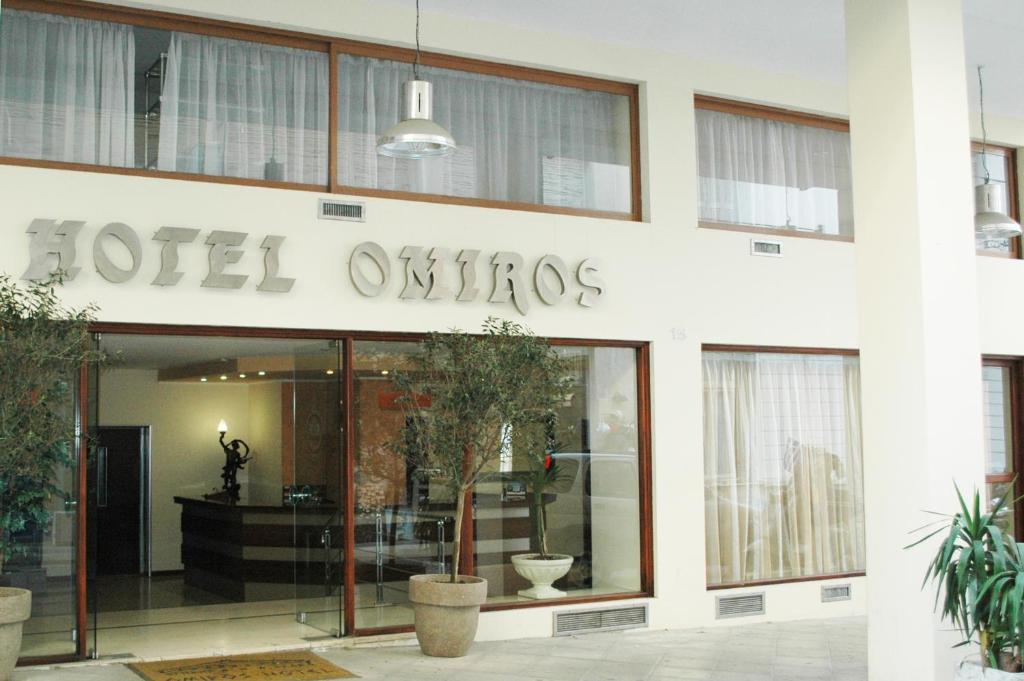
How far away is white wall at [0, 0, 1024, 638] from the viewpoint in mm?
7387

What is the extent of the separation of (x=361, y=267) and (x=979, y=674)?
15.8 feet

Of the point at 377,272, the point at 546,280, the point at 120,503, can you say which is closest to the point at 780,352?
the point at 546,280

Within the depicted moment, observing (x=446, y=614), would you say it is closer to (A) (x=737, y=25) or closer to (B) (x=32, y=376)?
(B) (x=32, y=376)

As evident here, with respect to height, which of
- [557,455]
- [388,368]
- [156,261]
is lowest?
[557,455]

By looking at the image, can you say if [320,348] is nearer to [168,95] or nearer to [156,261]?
[156,261]

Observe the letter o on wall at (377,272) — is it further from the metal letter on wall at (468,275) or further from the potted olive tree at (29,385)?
the potted olive tree at (29,385)

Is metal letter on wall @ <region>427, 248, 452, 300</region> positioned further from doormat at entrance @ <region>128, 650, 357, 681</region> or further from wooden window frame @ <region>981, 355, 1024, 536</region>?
wooden window frame @ <region>981, 355, 1024, 536</region>

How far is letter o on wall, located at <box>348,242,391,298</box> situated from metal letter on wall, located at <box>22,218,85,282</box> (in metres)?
1.85

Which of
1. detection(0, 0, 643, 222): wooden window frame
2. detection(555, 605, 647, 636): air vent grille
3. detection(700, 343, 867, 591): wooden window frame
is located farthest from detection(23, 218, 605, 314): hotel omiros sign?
detection(555, 605, 647, 636): air vent grille

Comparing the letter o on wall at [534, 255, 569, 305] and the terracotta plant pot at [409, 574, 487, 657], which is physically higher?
the letter o on wall at [534, 255, 569, 305]

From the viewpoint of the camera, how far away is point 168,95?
7.75m

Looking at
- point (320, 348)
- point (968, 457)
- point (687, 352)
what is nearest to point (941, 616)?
point (968, 457)

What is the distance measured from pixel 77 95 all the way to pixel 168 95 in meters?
0.60

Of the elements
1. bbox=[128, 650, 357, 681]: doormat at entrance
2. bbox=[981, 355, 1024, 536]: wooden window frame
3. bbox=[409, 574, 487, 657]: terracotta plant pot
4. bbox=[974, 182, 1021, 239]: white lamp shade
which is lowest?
bbox=[128, 650, 357, 681]: doormat at entrance
